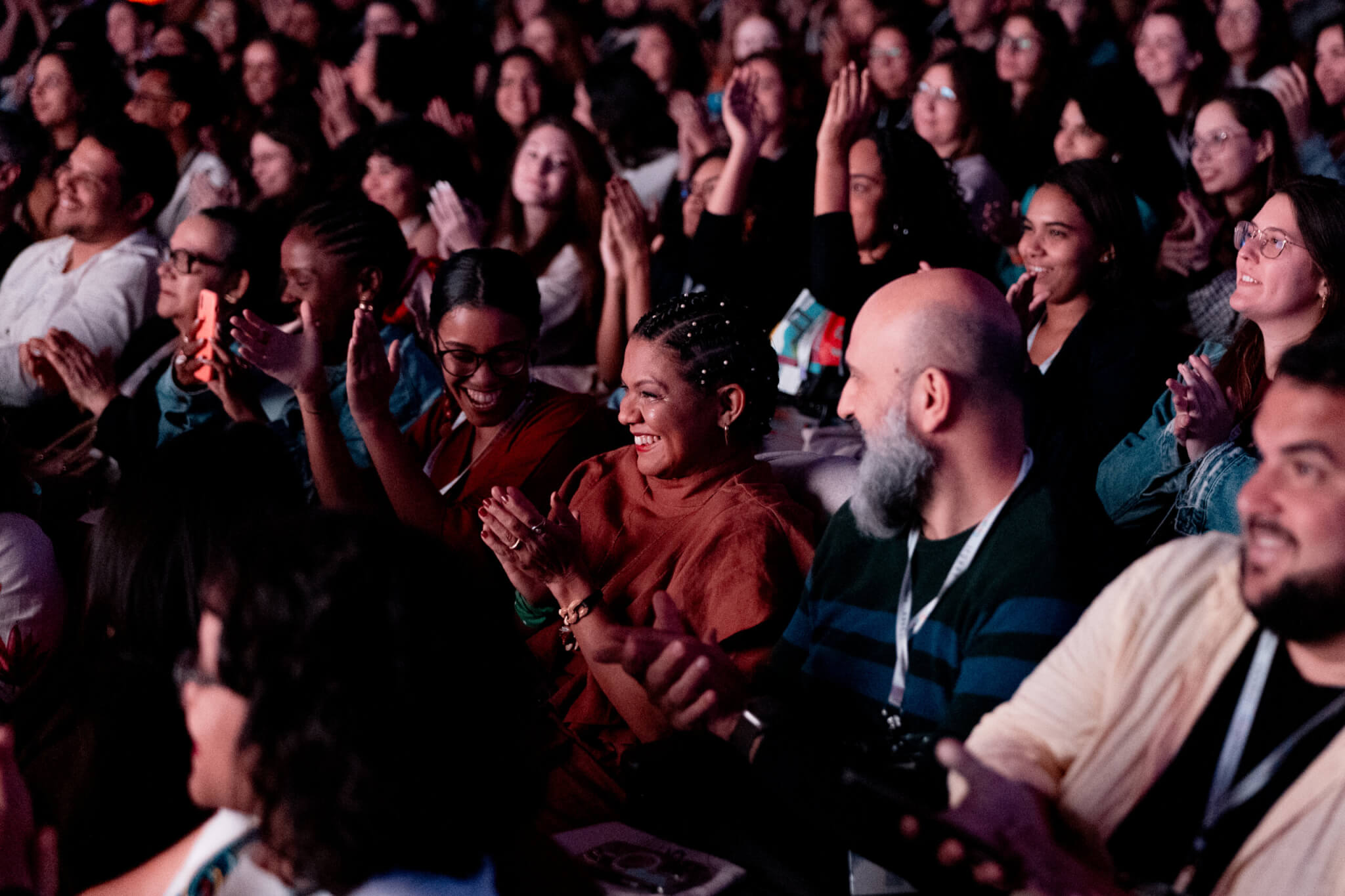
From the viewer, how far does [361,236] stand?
3.41 m

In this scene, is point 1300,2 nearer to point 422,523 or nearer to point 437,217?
point 437,217

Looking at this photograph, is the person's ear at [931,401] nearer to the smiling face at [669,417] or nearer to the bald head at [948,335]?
the bald head at [948,335]

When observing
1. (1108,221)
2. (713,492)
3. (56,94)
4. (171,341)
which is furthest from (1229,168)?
(56,94)

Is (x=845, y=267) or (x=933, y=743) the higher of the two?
(x=845, y=267)

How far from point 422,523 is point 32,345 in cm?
189

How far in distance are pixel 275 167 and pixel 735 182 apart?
2.17m

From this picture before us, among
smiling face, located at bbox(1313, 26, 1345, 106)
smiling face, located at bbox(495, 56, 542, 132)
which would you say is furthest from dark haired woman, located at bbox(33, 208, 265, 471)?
smiling face, located at bbox(1313, 26, 1345, 106)

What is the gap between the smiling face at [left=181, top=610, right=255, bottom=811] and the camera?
129 cm

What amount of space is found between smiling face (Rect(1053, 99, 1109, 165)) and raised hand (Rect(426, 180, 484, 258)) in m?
2.00

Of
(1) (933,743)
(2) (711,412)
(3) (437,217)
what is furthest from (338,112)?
(1) (933,743)

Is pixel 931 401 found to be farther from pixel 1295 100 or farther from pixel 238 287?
→ pixel 1295 100

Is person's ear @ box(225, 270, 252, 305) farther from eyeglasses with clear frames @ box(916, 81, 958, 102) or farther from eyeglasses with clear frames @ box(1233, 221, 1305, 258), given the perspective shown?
eyeglasses with clear frames @ box(1233, 221, 1305, 258)

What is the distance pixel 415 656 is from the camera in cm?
124

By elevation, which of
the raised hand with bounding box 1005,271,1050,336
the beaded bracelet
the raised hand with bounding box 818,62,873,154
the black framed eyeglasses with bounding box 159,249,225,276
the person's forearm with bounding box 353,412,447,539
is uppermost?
the raised hand with bounding box 818,62,873,154
